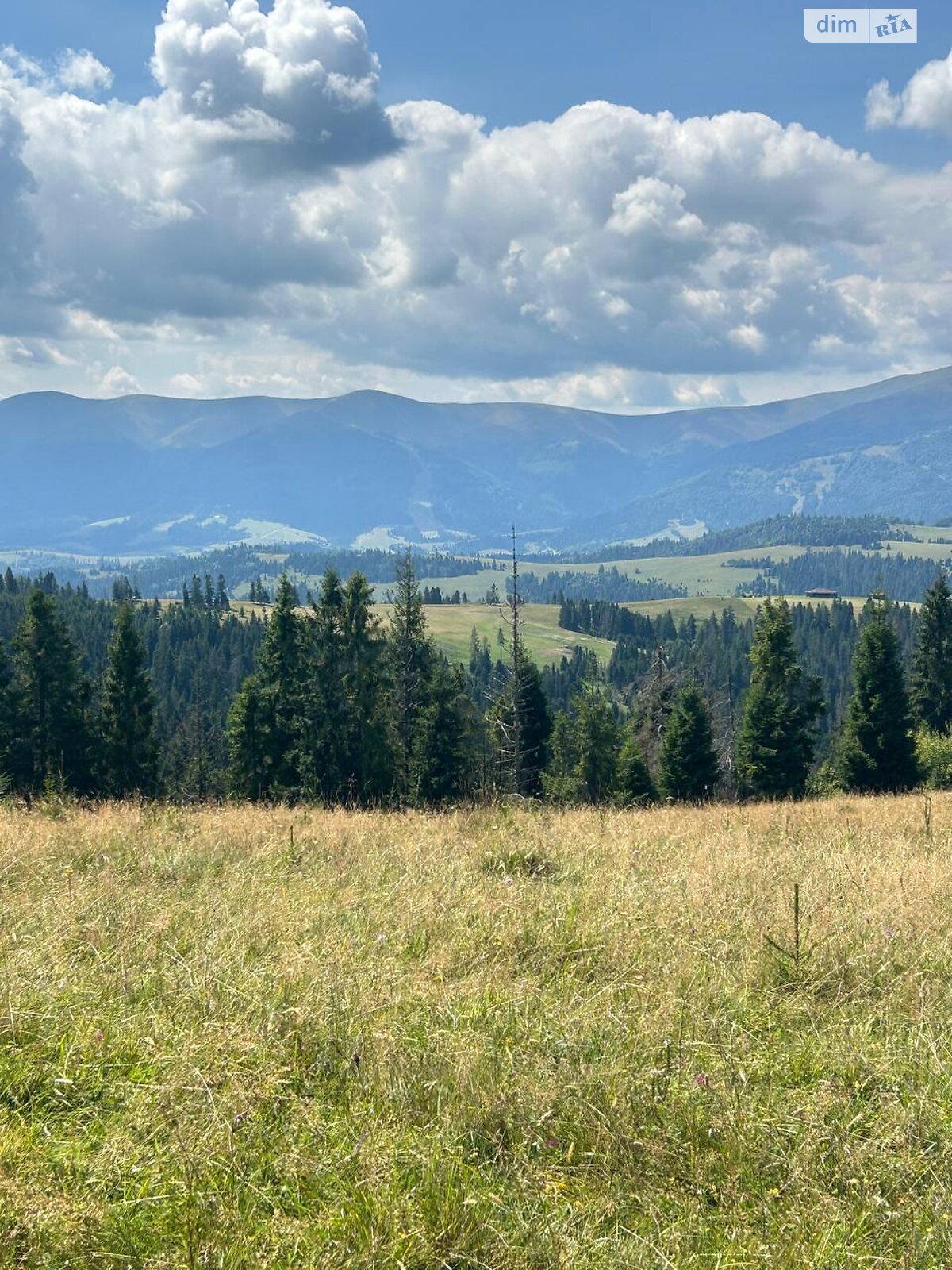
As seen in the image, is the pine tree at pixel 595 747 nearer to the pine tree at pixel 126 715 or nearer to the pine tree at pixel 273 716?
the pine tree at pixel 273 716

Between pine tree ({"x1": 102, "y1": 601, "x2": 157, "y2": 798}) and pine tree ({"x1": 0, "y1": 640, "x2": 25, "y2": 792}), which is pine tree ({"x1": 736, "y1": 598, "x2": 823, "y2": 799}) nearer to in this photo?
pine tree ({"x1": 102, "y1": 601, "x2": 157, "y2": 798})

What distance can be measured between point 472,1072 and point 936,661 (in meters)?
72.1

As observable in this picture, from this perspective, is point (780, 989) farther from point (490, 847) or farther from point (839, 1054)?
point (490, 847)

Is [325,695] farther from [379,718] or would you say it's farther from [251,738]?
[251,738]

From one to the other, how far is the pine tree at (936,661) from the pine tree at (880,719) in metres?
17.4

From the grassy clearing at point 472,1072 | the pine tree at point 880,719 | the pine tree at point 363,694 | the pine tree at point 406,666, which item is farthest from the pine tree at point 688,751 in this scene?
the grassy clearing at point 472,1072

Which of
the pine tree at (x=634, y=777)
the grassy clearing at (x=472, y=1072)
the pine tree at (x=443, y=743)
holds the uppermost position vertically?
the grassy clearing at (x=472, y=1072)

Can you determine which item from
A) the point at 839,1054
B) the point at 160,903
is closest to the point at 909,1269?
the point at 839,1054

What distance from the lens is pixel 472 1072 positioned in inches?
183

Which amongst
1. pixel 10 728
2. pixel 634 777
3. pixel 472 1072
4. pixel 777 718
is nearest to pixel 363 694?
pixel 634 777

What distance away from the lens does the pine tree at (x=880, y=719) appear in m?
50.9

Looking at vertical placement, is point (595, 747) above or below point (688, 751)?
below

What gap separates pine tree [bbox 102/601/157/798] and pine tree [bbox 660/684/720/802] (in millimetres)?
31049

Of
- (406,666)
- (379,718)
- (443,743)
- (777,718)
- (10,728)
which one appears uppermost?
(406,666)
